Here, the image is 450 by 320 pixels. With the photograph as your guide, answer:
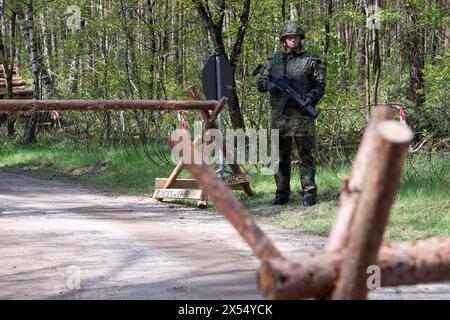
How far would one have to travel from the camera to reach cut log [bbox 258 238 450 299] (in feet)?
7.18

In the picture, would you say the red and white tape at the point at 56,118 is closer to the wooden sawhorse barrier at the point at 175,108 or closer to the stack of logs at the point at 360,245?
the wooden sawhorse barrier at the point at 175,108

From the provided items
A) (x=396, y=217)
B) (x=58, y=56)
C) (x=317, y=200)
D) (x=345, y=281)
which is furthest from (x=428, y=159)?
(x=58, y=56)

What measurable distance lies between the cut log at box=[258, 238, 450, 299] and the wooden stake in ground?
1.8 inches

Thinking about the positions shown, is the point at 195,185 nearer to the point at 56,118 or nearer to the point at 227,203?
the point at 227,203

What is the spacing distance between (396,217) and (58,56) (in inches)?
684

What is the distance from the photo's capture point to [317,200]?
10086 millimetres

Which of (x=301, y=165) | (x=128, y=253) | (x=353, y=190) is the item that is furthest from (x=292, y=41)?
(x=353, y=190)

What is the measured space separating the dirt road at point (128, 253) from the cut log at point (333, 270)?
2.64 m

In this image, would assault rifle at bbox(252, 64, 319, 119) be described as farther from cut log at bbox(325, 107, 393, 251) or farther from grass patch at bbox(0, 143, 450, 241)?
cut log at bbox(325, 107, 393, 251)

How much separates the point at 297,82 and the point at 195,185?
7.48 ft

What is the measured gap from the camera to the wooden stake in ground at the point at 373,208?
2.01 metres

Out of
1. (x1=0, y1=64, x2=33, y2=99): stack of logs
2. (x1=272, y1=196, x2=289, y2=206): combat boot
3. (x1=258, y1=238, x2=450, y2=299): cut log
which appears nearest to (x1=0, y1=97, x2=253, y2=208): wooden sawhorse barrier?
(x1=272, y1=196, x2=289, y2=206): combat boot

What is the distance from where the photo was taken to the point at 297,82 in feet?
32.6
